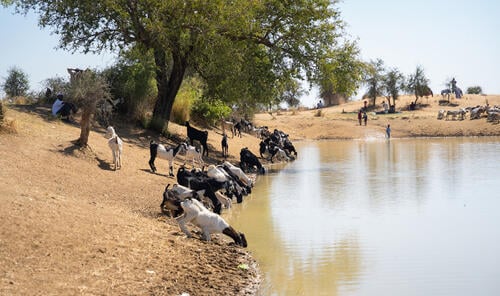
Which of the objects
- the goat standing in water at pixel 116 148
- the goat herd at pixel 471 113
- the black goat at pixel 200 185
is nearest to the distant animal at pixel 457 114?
the goat herd at pixel 471 113

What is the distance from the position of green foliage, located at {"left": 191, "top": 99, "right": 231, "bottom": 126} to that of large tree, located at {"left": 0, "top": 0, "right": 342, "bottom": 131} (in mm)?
5126

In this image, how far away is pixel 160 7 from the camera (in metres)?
24.2

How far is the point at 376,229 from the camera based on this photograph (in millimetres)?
13766

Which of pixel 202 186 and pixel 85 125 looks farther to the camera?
pixel 85 125

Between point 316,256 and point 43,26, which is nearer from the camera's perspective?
point 316,256

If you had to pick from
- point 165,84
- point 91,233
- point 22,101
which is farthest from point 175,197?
point 165,84

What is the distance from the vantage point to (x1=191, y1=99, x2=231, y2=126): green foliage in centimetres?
3456

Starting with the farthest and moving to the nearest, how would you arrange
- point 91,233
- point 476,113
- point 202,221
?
point 476,113 < point 202,221 < point 91,233

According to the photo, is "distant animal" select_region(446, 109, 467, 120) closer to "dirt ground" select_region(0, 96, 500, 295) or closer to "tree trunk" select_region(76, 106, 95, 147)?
"dirt ground" select_region(0, 96, 500, 295)

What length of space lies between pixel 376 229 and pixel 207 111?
72.2 ft

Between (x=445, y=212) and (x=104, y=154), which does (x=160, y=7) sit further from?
(x=445, y=212)

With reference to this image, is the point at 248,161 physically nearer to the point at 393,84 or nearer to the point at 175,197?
the point at 175,197

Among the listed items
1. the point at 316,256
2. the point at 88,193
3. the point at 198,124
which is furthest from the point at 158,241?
the point at 198,124

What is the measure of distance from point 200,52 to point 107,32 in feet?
12.1
